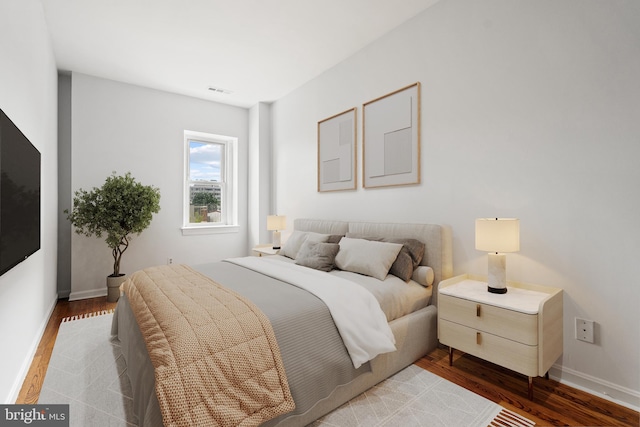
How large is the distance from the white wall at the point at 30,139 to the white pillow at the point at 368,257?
87.7 inches

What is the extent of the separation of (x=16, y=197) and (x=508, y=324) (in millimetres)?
2865

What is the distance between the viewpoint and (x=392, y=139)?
10.0 ft

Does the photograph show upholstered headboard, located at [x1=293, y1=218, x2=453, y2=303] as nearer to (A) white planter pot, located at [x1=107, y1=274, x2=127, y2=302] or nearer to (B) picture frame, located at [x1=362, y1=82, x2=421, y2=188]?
(B) picture frame, located at [x1=362, y1=82, x2=421, y2=188]

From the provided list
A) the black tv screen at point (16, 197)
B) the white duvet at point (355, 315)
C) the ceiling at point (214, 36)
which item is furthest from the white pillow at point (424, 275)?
the black tv screen at point (16, 197)

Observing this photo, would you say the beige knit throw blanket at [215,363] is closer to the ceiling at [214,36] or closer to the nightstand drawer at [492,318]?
the nightstand drawer at [492,318]

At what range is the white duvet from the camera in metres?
1.76

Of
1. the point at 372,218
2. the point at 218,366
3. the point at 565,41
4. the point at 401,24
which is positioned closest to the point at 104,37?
the point at 401,24

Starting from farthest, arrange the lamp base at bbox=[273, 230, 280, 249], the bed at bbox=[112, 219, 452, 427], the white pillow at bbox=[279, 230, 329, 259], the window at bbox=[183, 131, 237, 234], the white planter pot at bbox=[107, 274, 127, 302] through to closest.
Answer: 1. the window at bbox=[183, 131, 237, 234]
2. the lamp base at bbox=[273, 230, 280, 249]
3. the white planter pot at bbox=[107, 274, 127, 302]
4. the white pillow at bbox=[279, 230, 329, 259]
5. the bed at bbox=[112, 219, 452, 427]

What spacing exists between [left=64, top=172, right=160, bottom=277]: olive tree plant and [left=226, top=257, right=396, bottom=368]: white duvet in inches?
98.4

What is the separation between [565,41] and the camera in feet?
6.45

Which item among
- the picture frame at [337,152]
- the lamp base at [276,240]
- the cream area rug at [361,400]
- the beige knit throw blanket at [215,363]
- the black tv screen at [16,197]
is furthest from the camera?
the lamp base at [276,240]

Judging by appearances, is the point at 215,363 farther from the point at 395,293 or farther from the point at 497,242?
the point at 497,242

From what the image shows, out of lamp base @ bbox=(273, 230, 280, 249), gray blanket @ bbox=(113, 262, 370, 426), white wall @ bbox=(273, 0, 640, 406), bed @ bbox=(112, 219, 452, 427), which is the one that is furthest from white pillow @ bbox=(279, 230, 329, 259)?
gray blanket @ bbox=(113, 262, 370, 426)

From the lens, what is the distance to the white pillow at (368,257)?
2.47 metres
